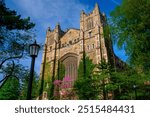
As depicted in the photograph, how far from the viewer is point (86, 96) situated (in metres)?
23.3

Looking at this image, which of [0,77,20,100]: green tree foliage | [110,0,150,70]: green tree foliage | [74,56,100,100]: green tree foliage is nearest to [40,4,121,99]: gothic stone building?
[0,77,20,100]: green tree foliage

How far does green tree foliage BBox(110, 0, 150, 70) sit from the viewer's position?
16094 millimetres

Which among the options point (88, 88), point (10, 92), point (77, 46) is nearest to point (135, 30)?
point (88, 88)

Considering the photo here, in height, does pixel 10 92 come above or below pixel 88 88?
above

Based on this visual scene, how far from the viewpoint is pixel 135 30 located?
672 inches

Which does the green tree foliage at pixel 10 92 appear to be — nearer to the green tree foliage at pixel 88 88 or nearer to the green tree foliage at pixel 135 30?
the green tree foliage at pixel 88 88

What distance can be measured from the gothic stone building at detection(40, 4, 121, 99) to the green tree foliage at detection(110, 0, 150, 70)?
708 inches

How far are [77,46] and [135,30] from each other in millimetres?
26713

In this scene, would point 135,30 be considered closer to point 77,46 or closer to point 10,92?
point 77,46

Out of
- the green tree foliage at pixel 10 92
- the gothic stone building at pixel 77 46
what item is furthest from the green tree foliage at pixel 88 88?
the green tree foliage at pixel 10 92

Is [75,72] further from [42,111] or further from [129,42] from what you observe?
[42,111]

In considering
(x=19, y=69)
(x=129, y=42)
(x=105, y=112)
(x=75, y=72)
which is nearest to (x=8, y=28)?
(x=19, y=69)

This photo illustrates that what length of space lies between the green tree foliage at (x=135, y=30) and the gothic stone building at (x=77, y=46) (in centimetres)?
1798

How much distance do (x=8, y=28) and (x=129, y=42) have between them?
1028 centimetres
